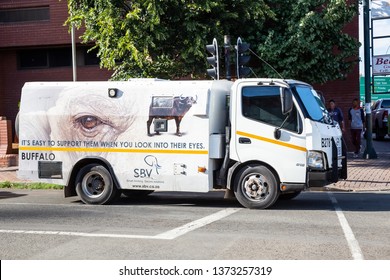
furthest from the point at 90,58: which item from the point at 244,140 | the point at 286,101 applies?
the point at 286,101

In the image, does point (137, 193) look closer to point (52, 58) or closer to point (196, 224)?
point (196, 224)

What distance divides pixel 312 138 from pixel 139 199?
415 cm

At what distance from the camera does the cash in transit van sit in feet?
34.3

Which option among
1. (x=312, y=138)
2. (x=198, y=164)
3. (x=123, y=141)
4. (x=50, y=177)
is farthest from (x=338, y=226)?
(x=50, y=177)

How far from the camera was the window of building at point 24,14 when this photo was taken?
2397 centimetres

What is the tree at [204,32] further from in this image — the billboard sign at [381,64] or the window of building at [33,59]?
the window of building at [33,59]

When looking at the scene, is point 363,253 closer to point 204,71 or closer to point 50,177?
point 50,177

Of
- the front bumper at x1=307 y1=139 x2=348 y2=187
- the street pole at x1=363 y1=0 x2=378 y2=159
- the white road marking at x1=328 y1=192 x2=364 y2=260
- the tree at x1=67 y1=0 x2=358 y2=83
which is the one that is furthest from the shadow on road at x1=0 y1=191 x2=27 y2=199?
the street pole at x1=363 y1=0 x2=378 y2=159

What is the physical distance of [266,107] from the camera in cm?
1059

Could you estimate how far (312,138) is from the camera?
10.3 m

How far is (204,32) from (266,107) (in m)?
6.14

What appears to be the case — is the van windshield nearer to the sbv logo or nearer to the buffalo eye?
the sbv logo

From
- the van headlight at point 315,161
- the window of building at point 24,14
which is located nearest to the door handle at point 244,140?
the van headlight at point 315,161

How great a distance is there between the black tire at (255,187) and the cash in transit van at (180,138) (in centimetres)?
2
